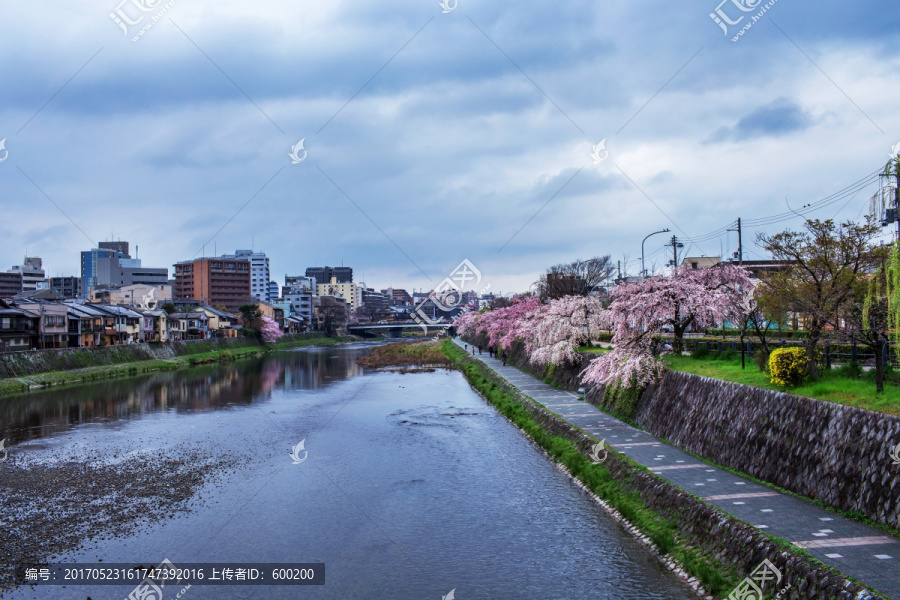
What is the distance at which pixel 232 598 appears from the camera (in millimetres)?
11172

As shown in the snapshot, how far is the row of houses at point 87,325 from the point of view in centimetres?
4881

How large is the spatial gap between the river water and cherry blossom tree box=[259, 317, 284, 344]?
60458mm

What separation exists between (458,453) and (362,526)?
26.0 feet

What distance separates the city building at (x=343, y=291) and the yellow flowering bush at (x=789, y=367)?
171230mm

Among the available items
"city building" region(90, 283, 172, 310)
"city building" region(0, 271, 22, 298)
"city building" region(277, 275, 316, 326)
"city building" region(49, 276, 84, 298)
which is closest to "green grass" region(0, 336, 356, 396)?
"city building" region(90, 283, 172, 310)

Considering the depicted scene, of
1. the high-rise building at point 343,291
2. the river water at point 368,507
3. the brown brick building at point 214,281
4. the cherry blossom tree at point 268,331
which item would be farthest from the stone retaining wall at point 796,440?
the high-rise building at point 343,291

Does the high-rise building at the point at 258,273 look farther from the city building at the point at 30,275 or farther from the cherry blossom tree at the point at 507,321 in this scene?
the cherry blossom tree at the point at 507,321

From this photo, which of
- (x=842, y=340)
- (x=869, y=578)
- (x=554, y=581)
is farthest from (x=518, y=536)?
(x=842, y=340)

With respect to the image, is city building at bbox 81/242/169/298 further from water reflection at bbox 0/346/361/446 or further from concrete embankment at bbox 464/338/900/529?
concrete embankment at bbox 464/338/900/529

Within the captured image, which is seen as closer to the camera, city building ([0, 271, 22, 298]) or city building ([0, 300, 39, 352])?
city building ([0, 300, 39, 352])

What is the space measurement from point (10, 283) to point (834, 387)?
13817cm

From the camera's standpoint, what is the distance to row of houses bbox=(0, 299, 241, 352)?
48.8 metres

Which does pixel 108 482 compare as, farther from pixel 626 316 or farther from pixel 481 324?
pixel 481 324

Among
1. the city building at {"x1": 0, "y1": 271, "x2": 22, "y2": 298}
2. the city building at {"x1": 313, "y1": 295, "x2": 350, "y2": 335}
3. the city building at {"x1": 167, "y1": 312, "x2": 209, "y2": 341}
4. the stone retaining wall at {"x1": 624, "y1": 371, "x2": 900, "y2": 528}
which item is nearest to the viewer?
the stone retaining wall at {"x1": 624, "y1": 371, "x2": 900, "y2": 528}
